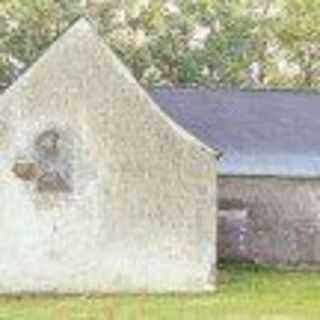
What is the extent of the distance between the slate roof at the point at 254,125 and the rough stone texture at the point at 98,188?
855cm

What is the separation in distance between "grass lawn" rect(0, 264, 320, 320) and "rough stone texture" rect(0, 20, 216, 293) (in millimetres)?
992

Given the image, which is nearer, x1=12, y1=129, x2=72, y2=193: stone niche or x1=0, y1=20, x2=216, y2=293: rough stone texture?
x1=0, y1=20, x2=216, y2=293: rough stone texture

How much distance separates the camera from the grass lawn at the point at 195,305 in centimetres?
2961

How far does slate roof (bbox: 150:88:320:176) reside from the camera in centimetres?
4344

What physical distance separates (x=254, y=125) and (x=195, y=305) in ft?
48.9

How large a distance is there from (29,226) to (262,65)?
3148 centimetres

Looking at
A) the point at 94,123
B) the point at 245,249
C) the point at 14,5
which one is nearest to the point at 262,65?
the point at 14,5

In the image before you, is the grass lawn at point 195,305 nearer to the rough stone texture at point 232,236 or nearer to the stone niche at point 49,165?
the stone niche at point 49,165

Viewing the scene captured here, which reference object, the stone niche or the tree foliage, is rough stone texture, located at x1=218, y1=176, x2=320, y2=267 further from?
the tree foliage

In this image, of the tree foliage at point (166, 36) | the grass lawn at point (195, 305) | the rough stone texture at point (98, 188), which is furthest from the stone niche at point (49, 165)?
the tree foliage at point (166, 36)

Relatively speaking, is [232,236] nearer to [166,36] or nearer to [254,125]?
[254,125]

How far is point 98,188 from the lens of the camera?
113ft

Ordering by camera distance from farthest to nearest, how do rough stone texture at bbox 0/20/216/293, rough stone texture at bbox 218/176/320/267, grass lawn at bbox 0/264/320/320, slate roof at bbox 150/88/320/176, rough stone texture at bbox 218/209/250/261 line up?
slate roof at bbox 150/88/320/176, rough stone texture at bbox 218/176/320/267, rough stone texture at bbox 218/209/250/261, rough stone texture at bbox 0/20/216/293, grass lawn at bbox 0/264/320/320

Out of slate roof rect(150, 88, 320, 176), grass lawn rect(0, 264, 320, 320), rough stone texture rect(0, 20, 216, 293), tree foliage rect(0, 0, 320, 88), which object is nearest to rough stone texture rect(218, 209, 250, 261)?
slate roof rect(150, 88, 320, 176)
